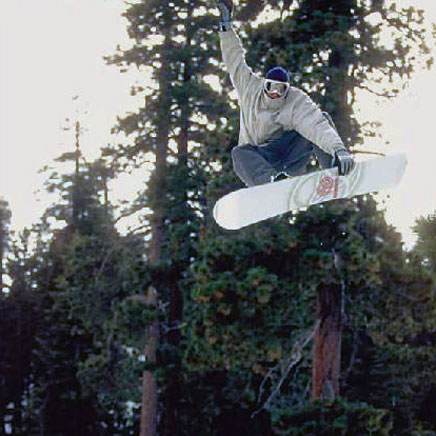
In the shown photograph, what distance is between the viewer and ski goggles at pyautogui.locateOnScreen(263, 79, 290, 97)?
14.6 feet

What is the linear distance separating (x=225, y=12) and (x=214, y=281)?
639 cm

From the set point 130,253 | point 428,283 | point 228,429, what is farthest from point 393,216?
point 228,429

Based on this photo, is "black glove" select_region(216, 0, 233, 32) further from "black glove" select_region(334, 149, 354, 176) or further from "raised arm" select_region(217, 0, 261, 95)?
"black glove" select_region(334, 149, 354, 176)

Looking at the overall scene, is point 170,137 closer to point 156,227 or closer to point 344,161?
point 156,227

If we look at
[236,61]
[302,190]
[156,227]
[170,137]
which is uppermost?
[170,137]

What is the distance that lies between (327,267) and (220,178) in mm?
2188

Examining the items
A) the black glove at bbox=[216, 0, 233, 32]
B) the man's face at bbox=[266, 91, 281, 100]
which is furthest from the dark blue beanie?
the black glove at bbox=[216, 0, 233, 32]

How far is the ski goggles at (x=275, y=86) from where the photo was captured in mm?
4449

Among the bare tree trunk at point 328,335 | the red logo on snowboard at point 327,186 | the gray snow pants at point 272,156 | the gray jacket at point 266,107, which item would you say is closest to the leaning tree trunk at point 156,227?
the bare tree trunk at point 328,335

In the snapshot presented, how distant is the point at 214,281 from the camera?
10430mm

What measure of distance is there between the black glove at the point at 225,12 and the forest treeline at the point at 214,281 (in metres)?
5.81

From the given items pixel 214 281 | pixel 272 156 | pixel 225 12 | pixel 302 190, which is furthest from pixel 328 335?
pixel 225 12

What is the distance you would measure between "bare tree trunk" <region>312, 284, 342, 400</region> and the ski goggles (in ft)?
22.9

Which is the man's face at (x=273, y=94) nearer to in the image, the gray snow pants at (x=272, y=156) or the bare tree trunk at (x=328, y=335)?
the gray snow pants at (x=272, y=156)
